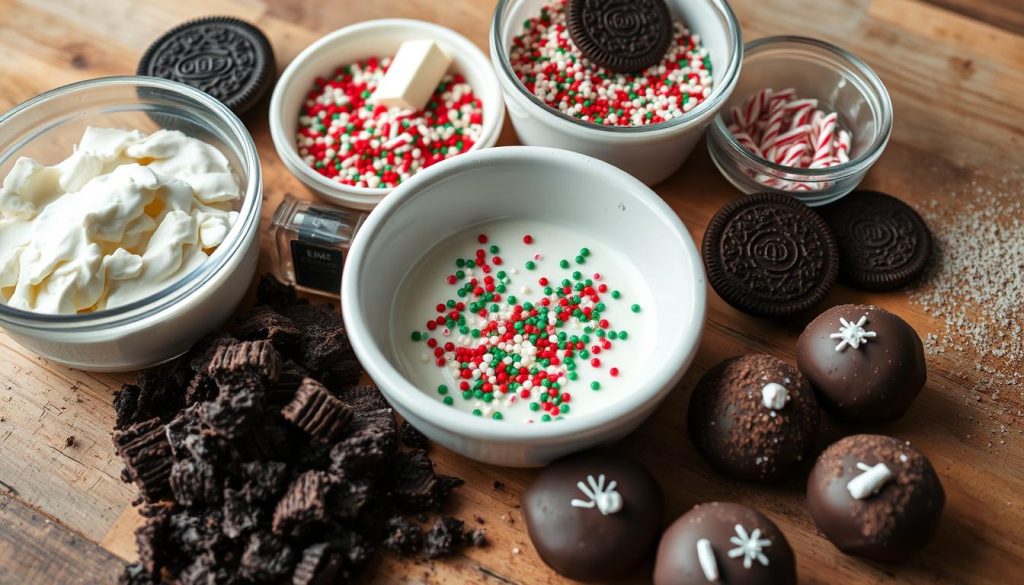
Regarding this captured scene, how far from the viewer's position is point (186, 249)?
1799mm

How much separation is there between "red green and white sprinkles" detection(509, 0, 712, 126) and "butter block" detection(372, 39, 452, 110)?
0.19 m

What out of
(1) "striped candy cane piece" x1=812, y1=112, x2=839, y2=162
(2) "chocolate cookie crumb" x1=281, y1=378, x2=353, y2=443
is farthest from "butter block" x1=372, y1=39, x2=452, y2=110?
(1) "striped candy cane piece" x1=812, y1=112, x2=839, y2=162

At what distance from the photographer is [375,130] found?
219cm

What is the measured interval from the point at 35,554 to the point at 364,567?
635 mm

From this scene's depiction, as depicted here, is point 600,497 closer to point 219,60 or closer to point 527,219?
point 527,219

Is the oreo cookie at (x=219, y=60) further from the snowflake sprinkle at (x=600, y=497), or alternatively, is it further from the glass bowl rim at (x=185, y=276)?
the snowflake sprinkle at (x=600, y=497)

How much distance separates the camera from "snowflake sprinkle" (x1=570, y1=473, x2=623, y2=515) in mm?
1541

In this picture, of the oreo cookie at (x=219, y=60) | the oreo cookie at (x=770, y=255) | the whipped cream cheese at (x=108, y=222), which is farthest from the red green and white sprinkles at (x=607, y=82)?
the whipped cream cheese at (x=108, y=222)

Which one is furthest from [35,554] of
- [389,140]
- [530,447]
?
[389,140]

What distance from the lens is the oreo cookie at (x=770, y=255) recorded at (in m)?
1.90

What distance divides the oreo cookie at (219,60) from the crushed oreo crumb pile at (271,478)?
0.77 meters

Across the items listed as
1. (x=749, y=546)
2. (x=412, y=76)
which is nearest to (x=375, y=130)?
(x=412, y=76)

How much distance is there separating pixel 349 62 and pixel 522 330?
3.10ft

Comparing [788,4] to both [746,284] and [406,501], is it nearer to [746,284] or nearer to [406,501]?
[746,284]
